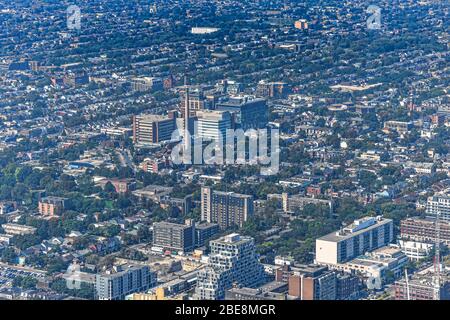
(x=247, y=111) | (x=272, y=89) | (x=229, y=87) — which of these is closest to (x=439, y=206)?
(x=247, y=111)

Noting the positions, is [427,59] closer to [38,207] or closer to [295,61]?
[295,61]

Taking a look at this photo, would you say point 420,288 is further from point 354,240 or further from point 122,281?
point 122,281

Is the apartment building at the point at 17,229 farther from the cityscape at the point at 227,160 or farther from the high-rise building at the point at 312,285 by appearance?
the high-rise building at the point at 312,285

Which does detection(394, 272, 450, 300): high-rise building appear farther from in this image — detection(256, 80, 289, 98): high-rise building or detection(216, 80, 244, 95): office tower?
detection(216, 80, 244, 95): office tower

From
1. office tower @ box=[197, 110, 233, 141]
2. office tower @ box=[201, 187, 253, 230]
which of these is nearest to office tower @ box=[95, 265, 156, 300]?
office tower @ box=[201, 187, 253, 230]

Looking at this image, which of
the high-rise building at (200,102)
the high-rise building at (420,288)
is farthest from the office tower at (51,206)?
the high-rise building at (200,102)

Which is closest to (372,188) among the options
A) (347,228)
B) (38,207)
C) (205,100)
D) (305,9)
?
(347,228)
